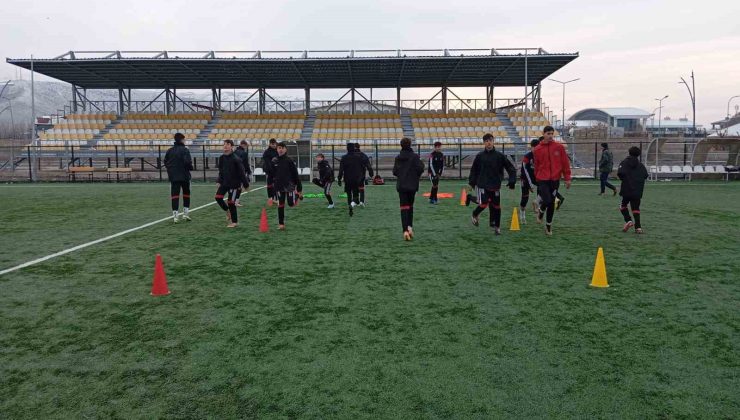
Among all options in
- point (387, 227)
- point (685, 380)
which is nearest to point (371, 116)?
point (387, 227)

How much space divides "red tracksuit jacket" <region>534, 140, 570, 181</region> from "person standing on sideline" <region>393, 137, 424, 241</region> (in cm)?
241

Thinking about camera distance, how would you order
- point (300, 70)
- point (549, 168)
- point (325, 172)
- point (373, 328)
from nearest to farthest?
point (373, 328)
point (549, 168)
point (325, 172)
point (300, 70)

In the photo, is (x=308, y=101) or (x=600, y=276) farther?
(x=308, y=101)

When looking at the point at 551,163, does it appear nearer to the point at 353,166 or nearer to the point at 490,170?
the point at 490,170

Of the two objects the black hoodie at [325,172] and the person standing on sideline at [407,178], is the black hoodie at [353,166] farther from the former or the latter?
the person standing on sideline at [407,178]

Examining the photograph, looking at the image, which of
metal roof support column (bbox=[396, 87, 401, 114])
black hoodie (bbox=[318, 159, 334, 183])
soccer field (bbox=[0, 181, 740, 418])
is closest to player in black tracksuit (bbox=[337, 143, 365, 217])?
black hoodie (bbox=[318, 159, 334, 183])

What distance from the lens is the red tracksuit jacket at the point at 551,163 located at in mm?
10359

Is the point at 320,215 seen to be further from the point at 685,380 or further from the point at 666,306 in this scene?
the point at 685,380

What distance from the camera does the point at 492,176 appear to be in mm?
10617

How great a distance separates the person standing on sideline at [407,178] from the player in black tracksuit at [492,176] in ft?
4.82

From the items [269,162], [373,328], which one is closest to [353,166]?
[269,162]

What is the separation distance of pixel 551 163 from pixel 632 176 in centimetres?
173

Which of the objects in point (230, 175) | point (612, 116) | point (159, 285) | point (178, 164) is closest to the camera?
point (159, 285)

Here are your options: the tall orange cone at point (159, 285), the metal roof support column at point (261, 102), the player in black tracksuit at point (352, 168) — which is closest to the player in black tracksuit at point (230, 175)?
the player in black tracksuit at point (352, 168)
